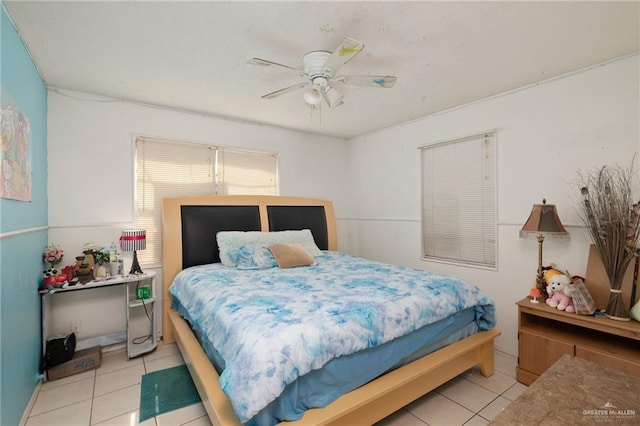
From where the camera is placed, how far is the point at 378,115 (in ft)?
11.8

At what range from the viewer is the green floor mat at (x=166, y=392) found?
2.06 metres

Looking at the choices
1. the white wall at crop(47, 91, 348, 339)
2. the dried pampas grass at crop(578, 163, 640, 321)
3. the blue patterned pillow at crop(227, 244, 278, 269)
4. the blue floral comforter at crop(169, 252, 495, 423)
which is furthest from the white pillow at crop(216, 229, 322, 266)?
the dried pampas grass at crop(578, 163, 640, 321)

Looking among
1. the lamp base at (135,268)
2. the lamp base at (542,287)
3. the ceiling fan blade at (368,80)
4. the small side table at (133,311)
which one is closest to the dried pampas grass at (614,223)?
the lamp base at (542,287)

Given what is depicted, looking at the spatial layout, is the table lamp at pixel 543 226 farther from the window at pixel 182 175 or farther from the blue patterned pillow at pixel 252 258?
the window at pixel 182 175

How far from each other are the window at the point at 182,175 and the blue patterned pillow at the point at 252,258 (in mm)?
945

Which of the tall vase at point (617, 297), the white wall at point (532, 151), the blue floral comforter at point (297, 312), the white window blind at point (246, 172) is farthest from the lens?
the white window blind at point (246, 172)

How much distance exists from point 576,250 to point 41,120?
466cm

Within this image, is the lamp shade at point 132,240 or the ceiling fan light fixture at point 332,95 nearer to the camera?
the ceiling fan light fixture at point 332,95

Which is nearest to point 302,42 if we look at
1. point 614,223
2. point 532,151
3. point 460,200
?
point 532,151

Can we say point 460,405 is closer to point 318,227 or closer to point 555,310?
point 555,310

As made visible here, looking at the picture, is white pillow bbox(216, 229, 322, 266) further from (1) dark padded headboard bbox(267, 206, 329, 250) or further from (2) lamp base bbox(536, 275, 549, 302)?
(2) lamp base bbox(536, 275, 549, 302)

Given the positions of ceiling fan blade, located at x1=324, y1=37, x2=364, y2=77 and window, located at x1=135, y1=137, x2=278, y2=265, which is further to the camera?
window, located at x1=135, y1=137, x2=278, y2=265

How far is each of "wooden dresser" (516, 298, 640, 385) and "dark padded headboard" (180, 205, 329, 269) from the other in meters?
2.51

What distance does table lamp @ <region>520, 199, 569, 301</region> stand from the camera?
7.66ft
